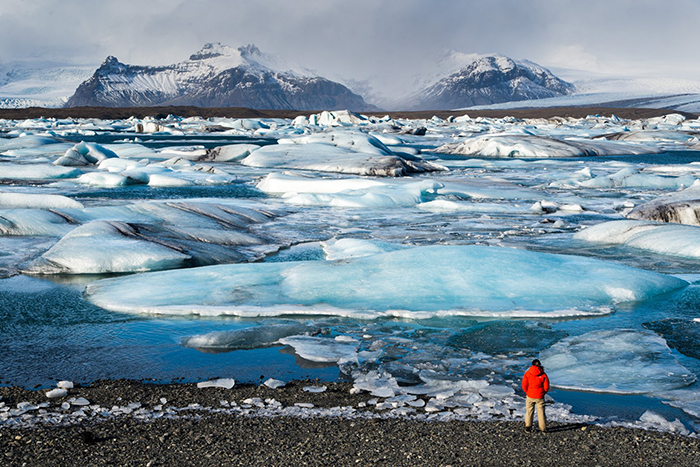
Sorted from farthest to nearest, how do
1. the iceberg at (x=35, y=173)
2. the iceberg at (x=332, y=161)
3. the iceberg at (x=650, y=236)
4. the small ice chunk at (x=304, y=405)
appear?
the iceberg at (x=332, y=161)
the iceberg at (x=35, y=173)
the iceberg at (x=650, y=236)
the small ice chunk at (x=304, y=405)

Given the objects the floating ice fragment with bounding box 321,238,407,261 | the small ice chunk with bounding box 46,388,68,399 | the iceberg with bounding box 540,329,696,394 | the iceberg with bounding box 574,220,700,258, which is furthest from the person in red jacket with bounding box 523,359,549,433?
the iceberg with bounding box 574,220,700,258

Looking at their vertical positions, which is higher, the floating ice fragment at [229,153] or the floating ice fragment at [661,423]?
the floating ice fragment at [229,153]

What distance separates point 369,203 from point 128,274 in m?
7.08

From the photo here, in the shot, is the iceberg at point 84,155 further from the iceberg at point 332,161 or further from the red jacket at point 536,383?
the red jacket at point 536,383

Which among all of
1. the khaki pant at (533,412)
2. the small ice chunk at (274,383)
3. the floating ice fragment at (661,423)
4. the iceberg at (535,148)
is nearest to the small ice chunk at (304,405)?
the small ice chunk at (274,383)

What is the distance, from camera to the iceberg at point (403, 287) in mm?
6578

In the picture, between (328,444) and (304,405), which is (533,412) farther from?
(304,405)

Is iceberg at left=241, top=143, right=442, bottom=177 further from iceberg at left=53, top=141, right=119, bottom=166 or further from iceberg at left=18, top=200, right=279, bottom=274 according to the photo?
iceberg at left=18, top=200, right=279, bottom=274

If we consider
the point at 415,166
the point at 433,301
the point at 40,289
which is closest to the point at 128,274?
the point at 40,289

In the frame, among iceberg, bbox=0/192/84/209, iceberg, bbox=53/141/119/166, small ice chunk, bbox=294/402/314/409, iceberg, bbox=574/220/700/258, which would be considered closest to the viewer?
small ice chunk, bbox=294/402/314/409

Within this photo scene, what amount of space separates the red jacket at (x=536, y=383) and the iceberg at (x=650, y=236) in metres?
6.19

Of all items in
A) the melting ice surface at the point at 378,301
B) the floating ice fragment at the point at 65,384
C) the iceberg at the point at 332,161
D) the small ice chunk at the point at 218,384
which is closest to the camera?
the floating ice fragment at the point at 65,384

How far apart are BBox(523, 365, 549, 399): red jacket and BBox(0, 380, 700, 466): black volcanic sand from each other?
0.25 m

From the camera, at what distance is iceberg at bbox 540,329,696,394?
15.9ft
